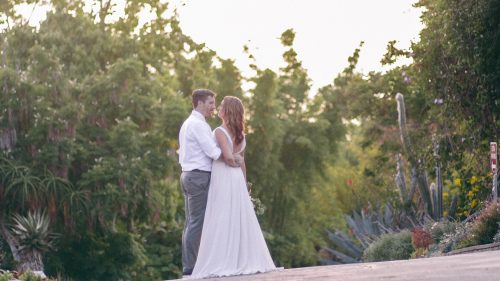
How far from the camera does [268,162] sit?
54375 millimetres

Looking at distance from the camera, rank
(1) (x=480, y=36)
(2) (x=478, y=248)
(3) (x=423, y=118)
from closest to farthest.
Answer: (2) (x=478, y=248) < (1) (x=480, y=36) < (3) (x=423, y=118)

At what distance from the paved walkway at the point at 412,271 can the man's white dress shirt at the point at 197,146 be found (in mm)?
1321

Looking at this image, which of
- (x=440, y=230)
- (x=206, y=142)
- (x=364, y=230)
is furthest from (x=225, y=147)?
(x=364, y=230)

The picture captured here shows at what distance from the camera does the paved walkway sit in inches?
449

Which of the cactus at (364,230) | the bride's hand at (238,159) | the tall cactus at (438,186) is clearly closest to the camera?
the bride's hand at (238,159)

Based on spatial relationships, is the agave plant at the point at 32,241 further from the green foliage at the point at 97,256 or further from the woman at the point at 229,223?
the woman at the point at 229,223

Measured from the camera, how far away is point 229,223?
1482 cm

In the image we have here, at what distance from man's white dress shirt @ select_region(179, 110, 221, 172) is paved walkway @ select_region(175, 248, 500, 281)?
1.32 meters

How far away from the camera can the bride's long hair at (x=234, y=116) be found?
47.5ft

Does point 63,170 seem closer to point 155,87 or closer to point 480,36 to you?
point 155,87

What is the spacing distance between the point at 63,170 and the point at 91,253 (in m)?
2.62

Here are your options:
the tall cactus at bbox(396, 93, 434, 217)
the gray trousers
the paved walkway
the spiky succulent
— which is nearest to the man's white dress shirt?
the gray trousers

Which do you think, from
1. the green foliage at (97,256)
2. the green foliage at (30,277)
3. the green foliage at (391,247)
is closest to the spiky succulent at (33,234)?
the green foliage at (97,256)

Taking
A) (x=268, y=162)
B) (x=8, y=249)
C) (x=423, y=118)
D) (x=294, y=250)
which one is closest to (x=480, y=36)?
(x=423, y=118)
